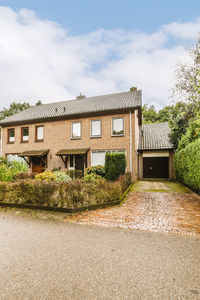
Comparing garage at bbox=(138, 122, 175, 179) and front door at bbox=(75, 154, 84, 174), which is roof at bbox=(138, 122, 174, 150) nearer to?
garage at bbox=(138, 122, 175, 179)

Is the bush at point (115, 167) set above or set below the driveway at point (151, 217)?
above

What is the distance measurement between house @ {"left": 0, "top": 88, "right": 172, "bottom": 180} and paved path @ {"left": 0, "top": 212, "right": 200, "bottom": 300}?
10.9 meters

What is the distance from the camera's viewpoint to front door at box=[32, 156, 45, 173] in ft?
57.7

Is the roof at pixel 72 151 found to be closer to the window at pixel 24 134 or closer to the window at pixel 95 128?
the window at pixel 95 128

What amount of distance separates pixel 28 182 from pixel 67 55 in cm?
673

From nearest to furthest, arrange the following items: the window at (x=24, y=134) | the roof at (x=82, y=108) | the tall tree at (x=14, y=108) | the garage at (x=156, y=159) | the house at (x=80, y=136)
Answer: the house at (x=80, y=136) < the roof at (x=82, y=108) < the garage at (x=156, y=159) < the window at (x=24, y=134) < the tall tree at (x=14, y=108)

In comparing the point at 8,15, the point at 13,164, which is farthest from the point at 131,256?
the point at 13,164

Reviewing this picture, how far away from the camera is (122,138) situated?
15195mm

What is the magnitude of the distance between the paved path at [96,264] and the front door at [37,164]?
13383 mm

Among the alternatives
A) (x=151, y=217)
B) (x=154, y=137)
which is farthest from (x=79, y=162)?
(x=151, y=217)

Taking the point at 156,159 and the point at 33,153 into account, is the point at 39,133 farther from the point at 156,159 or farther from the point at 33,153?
the point at 156,159

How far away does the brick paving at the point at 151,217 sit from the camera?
472 centimetres

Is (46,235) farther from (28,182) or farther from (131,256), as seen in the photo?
(28,182)

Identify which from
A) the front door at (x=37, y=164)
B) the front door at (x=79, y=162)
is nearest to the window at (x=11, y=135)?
the front door at (x=37, y=164)
